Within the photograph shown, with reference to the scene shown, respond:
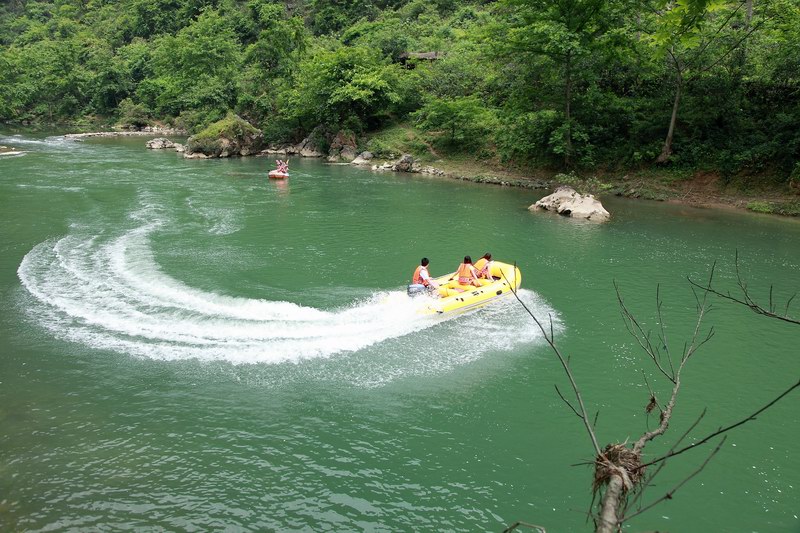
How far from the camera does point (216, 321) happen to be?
11.3 m

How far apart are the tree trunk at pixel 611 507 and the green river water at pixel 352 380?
14.7ft

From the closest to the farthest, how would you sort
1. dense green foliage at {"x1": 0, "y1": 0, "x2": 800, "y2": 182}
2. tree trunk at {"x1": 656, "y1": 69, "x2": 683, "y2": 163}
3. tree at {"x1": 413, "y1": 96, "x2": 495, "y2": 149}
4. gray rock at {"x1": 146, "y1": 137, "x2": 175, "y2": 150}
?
dense green foliage at {"x1": 0, "y1": 0, "x2": 800, "y2": 182} → tree trunk at {"x1": 656, "y1": 69, "x2": 683, "y2": 163} → tree at {"x1": 413, "y1": 96, "x2": 495, "y2": 149} → gray rock at {"x1": 146, "y1": 137, "x2": 175, "y2": 150}

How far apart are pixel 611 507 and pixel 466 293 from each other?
1013cm

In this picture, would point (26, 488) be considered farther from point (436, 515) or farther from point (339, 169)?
point (339, 169)

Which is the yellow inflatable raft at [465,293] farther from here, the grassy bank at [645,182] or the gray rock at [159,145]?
the gray rock at [159,145]

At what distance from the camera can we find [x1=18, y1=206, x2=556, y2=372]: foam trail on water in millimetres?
10352

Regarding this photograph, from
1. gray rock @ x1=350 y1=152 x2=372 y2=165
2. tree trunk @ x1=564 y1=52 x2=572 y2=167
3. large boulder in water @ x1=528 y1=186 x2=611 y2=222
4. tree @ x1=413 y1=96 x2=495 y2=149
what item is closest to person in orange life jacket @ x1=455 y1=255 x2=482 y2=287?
large boulder in water @ x1=528 y1=186 x2=611 y2=222

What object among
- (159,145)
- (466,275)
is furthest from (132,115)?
(466,275)

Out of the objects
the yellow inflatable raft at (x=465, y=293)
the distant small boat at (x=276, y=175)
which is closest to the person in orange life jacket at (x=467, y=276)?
the yellow inflatable raft at (x=465, y=293)

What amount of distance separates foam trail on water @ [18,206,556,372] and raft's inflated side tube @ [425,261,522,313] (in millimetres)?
276

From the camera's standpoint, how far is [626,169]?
2628 cm

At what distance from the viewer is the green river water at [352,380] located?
6.70 m

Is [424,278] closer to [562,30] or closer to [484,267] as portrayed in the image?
[484,267]

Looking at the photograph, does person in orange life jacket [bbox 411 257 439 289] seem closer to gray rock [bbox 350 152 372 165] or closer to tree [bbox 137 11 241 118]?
gray rock [bbox 350 152 372 165]
